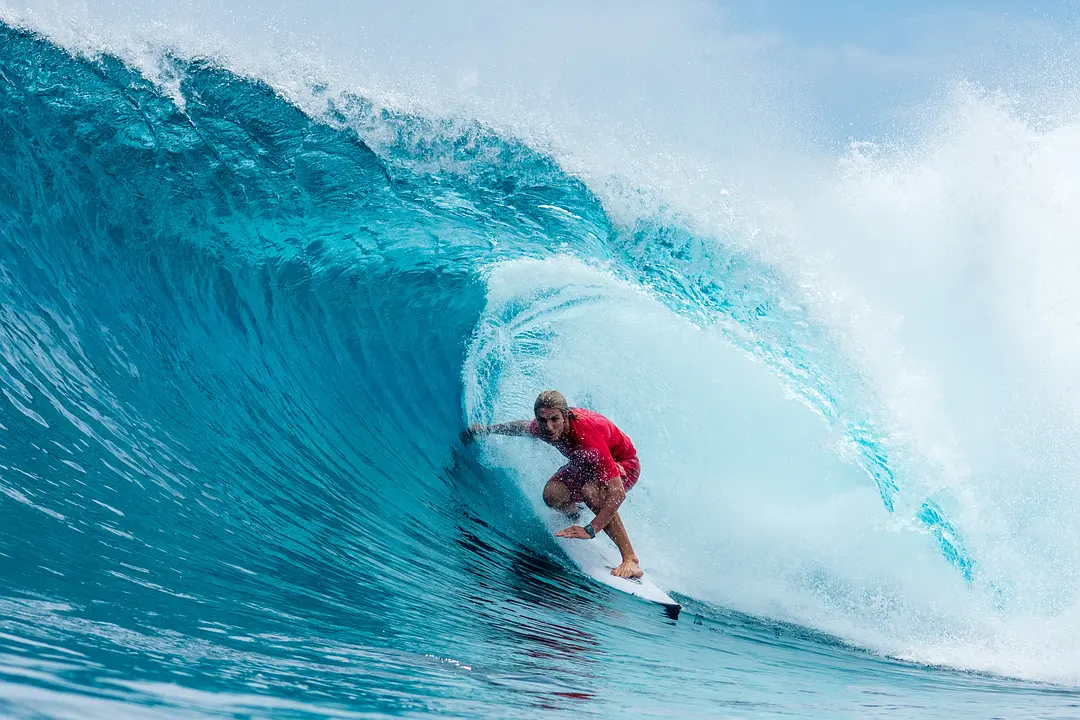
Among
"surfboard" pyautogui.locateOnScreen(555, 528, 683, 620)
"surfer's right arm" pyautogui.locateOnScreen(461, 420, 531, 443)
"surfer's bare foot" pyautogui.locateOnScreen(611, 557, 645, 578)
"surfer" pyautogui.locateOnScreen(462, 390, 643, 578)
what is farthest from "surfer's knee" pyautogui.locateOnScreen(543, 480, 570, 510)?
"surfer's bare foot" pyautogui.locateOnScreen(611, 557, 645, 578)

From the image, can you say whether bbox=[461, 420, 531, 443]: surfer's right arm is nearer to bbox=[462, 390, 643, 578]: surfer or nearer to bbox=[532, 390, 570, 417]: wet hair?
bbox=[462, 390, 643, 578]: surfer

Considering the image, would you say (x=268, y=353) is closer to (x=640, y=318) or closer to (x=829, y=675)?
(x=640, y=318)

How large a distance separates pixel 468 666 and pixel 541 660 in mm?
427

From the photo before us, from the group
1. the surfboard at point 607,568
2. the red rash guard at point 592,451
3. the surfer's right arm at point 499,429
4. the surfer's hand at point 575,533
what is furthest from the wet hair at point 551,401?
the surfboard at point 607,568

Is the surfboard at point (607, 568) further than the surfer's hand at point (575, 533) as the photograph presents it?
No

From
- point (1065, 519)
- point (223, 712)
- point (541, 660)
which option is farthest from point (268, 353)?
point (1065, 519)

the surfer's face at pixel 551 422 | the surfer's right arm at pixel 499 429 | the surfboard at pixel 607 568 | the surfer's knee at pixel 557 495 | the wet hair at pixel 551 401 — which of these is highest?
the surfer's right arm at pixel 499 429

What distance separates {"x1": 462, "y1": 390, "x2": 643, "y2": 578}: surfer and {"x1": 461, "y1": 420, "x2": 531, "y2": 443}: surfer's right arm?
36mm

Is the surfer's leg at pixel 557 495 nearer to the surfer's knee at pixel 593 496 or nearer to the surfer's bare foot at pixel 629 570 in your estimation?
the surfer's knee at pixel 593 496

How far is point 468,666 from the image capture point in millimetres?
3070

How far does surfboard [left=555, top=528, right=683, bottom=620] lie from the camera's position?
4.82 metres

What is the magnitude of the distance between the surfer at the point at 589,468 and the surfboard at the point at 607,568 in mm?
64

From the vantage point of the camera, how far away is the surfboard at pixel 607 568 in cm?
482

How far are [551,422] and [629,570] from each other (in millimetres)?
1025
